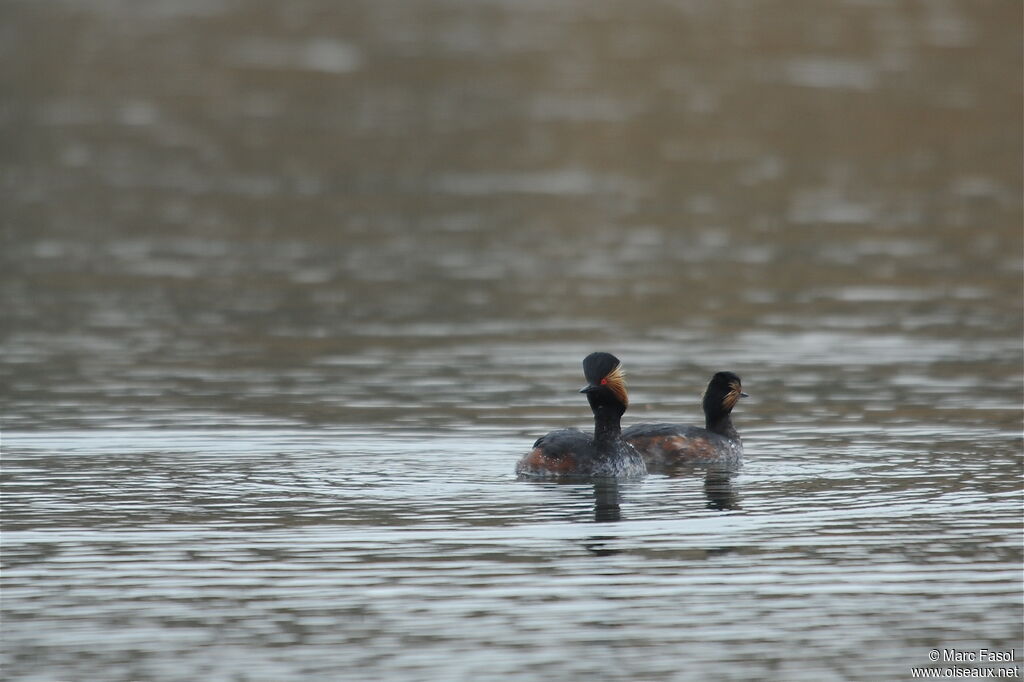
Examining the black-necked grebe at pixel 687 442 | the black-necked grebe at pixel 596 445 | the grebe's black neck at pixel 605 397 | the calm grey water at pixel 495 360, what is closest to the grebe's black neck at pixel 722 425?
the black-necked grebe at pixel 687 442

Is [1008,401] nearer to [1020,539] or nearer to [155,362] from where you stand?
[1020,539]

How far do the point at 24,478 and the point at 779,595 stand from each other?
6111mm

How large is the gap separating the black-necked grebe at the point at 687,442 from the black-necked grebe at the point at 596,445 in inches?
31.7

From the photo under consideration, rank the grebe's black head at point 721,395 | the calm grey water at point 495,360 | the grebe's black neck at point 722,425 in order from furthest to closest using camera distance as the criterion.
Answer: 1. the grebe's black head at point 721,395
2. the grebe's black neck at point 722,425
3. the calm grey water at point 495,360

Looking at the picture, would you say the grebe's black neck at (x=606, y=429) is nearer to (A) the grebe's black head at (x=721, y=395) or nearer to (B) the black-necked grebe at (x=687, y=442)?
(B) the black-necked grebe at (x=687, y=442)

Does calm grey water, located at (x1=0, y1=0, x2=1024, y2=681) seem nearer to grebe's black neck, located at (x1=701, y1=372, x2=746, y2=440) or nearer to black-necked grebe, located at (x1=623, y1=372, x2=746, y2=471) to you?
black-necked grebe, located at (x1=623, y1=372, x2=746, y2=471)

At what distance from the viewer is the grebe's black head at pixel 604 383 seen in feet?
51.1

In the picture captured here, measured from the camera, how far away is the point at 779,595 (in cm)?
1169

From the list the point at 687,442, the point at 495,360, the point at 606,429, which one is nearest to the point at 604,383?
the point at 606,429

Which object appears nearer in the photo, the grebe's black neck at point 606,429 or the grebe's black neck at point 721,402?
the grebe's black neck at point 606,429

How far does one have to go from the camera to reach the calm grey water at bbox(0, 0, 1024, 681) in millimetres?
11227

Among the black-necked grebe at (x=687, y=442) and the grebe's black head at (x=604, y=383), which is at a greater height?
the grebe's black head at (x=604, y=383)

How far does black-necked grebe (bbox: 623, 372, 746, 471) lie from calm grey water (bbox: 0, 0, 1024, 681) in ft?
1.14

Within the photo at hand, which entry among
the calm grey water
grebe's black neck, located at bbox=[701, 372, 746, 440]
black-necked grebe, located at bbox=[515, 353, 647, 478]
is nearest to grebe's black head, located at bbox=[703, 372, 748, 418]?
grebe's black neck, located at bbox=[701, 372, 746, 440]
